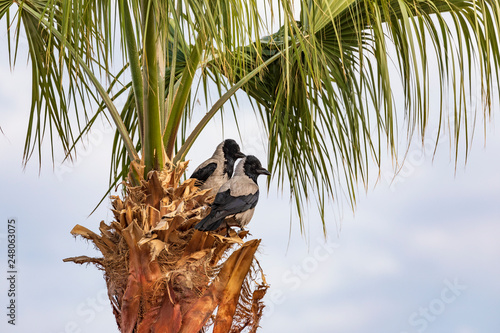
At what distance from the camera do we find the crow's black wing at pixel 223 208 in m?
3.01

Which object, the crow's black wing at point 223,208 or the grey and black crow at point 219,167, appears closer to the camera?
the crow's black wing at point 223,208

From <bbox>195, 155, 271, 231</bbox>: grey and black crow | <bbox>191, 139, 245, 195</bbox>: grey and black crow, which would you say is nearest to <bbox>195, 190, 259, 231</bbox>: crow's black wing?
<bbox>195, 155, 271, 231</bbox>: grey and black crow

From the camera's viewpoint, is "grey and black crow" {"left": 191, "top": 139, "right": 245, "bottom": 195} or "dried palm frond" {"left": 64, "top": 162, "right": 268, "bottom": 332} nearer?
"dried palm frond" {"left": 64, "top": 162, "right": 268, "bottom": 332}

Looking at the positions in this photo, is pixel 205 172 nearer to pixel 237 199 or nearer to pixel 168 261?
pixel 237 199

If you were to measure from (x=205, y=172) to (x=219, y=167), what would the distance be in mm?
107

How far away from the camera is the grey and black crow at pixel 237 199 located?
9.95 ft

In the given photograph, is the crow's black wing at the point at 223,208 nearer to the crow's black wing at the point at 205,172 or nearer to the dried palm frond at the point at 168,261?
the dried palm frond at the point at 168,261

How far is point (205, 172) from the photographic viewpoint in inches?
139

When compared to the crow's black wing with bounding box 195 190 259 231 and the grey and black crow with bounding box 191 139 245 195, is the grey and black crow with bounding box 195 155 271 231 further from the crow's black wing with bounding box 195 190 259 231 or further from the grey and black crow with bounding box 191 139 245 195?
the grey and black crow with bounding box 191 139 245 195

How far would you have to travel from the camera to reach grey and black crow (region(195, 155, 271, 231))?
3.03m

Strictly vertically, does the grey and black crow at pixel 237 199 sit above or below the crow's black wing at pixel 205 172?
below

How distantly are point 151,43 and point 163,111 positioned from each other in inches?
17.1

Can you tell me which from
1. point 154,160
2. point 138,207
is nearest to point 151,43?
point 154,160

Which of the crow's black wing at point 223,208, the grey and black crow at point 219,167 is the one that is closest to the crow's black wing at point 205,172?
the grey and black crow at point 219,167
